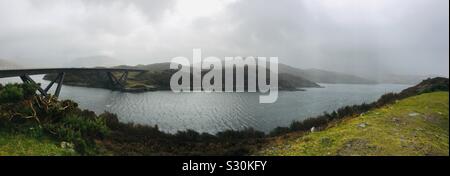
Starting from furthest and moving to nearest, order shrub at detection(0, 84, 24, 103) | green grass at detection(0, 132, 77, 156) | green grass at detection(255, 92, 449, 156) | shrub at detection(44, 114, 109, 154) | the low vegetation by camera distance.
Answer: shrub at detection(0, 84, 24, 103)
shrub at detection(44, 114, 109, 154)
the low vegetation
green grass at detection(255, 92, 449, 156)
green grass at detection(0, 132, 77, 156)

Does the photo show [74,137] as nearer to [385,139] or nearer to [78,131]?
[78,131]

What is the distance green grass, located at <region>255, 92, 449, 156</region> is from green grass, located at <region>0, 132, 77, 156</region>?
9.92m

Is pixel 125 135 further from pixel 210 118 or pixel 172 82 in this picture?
pixel 172 82

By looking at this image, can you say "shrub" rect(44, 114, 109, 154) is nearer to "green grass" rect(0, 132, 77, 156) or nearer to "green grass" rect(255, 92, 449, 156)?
"green grass" rect(0, 132, 77, 156)

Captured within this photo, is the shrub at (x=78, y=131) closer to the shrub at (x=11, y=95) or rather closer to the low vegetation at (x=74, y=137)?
the low vegetation at (x=74, y=137)

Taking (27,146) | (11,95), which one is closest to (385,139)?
(27,146)

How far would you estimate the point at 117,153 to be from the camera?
17.6m

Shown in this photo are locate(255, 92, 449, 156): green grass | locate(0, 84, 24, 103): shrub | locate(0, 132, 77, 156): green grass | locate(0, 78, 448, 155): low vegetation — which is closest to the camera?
locate(0, 132, 77, 156): green grass

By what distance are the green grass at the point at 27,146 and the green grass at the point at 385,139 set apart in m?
9.92

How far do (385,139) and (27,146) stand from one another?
Answer: 1682 centimetres

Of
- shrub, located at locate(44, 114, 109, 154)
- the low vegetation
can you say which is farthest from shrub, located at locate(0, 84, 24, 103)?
shrub, located at locate(44, 114, 109, 154)

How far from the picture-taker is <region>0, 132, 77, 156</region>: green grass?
14426mm

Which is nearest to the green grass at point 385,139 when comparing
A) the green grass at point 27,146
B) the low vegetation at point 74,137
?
the low vegetation at point 74,137
